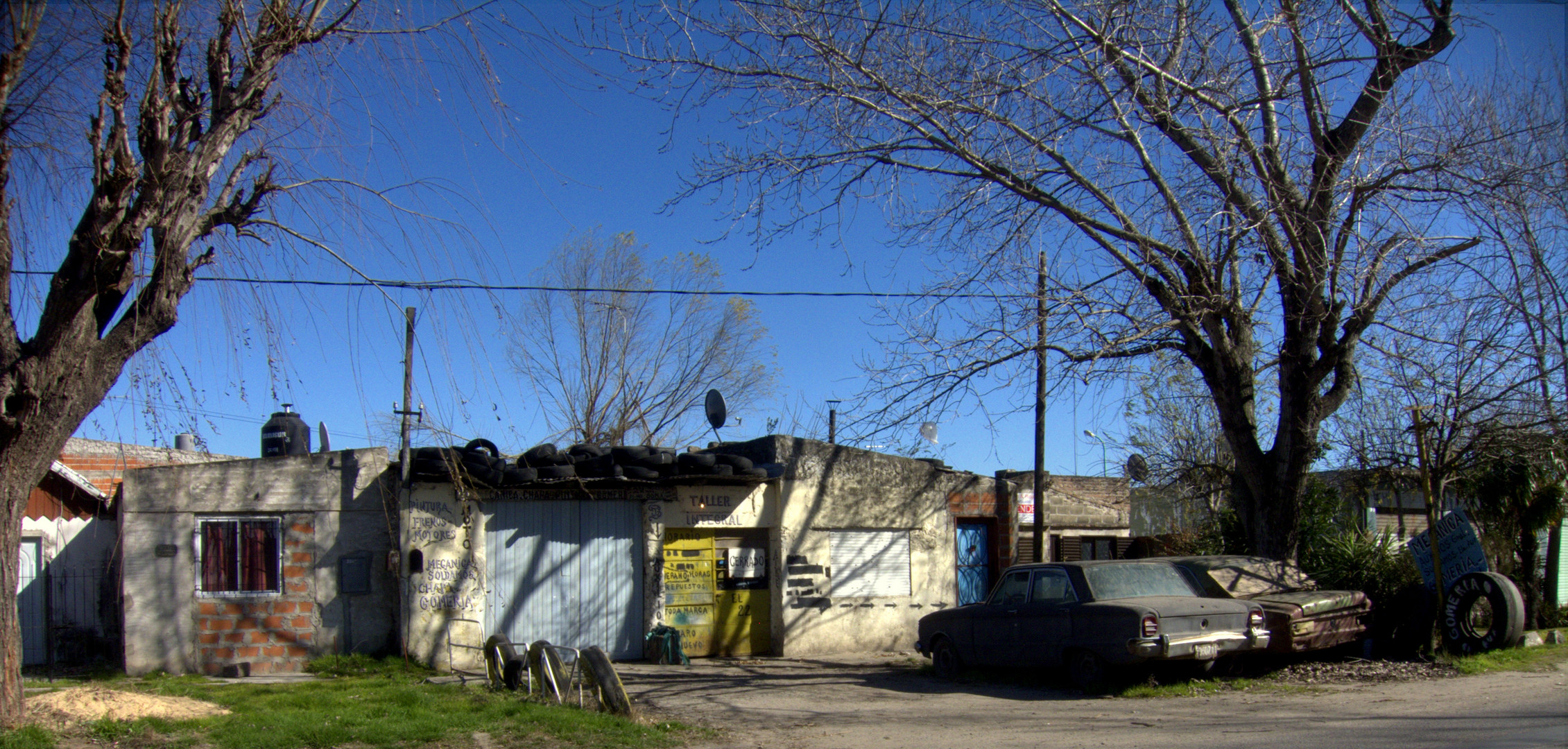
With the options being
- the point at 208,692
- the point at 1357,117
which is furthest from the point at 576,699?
the point at 1357,117

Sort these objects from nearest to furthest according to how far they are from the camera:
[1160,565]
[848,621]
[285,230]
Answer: [285,230]
[1160,565]
[848,621]

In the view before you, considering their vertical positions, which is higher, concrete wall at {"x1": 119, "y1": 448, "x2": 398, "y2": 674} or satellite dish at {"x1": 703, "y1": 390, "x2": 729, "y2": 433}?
satellite dish at {"x1": 703, "y1": 390, "x2": 729, "y2": 433}

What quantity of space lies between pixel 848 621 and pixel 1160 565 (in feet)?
17.7

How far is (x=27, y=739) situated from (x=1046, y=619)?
30.0 ft

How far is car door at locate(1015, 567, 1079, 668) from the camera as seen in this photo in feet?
38.0

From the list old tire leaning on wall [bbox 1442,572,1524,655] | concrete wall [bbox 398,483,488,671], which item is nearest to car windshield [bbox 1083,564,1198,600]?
old tire leaning on wall [bbox 1442,572,1524,655]

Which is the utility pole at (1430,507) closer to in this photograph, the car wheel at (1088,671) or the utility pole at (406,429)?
the car wheel at (1088,671)

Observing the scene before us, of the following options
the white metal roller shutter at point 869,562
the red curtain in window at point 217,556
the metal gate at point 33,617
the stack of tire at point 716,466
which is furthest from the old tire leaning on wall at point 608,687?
the metal gate at point 33,617

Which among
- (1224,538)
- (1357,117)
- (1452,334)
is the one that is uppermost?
(1357,117)

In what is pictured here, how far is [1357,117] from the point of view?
12.4 metres

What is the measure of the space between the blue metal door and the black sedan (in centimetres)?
452

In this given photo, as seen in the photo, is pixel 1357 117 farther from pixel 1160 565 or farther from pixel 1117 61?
pixel 1160 565

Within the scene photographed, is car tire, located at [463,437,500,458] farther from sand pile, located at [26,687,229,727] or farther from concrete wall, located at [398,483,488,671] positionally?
sand pile, located at [26,687,229,727]

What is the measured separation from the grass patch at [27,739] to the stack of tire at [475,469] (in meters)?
6.36
